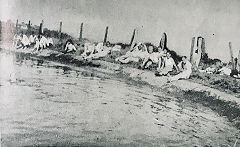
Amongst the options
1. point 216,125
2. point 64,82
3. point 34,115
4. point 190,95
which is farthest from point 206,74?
point 34,115

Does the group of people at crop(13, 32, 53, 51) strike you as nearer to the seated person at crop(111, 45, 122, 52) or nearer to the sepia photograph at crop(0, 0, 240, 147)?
the sepia photograph at crop(0, 0, 240, 147)

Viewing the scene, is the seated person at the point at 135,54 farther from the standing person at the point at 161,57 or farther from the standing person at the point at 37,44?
the standing person at the point at 37,44

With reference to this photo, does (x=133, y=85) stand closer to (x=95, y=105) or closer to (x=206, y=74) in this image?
(x=95, y=105)

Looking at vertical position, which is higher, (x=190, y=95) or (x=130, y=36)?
(x=130, y=36)

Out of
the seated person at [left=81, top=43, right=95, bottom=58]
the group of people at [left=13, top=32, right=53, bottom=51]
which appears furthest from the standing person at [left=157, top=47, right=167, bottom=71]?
the group of people at [left=13, top=32, right=53, bottom=51]

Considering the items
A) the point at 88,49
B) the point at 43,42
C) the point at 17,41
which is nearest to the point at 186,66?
the point at 88,49

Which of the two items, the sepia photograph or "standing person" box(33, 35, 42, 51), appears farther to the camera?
"standing person" box(33, 35, 42, 51)

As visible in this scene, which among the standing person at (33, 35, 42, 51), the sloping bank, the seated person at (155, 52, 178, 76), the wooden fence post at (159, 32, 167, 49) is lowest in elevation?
the sloping bank
